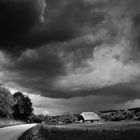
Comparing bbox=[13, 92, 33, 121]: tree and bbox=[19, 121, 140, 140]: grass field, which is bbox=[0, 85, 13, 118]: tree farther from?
bbox=[19, 121, 140, 140]: grass field

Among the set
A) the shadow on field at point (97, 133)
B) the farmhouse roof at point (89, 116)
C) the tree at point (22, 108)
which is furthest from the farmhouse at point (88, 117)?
the shadow on field at point (97, 133)

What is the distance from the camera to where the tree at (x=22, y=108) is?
4574 inches

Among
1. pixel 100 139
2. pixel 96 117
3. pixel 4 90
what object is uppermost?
pixel 4 90

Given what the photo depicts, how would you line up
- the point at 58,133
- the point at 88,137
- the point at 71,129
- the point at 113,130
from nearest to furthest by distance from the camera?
the point at 113,130 < the point at 88,137 < the point at 71,129 < the point at 58,133

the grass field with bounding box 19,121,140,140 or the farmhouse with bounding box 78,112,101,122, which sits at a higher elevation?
the farmhouse with bounding box 78,112,101,122

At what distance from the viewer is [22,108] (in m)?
117

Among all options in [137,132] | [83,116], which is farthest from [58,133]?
[83,116]

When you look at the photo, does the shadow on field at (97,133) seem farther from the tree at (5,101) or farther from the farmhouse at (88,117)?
the farmhouse at (88,117)

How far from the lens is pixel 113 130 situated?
18.0ft

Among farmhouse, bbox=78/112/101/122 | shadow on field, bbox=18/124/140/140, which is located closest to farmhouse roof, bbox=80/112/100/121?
farmhouse, bbox=78/112/101/122

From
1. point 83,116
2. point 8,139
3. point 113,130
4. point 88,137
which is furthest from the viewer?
point 83,116

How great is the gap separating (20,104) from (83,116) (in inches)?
1668

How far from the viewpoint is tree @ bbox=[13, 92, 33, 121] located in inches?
4574

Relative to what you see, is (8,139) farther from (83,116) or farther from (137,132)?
(83,116)
